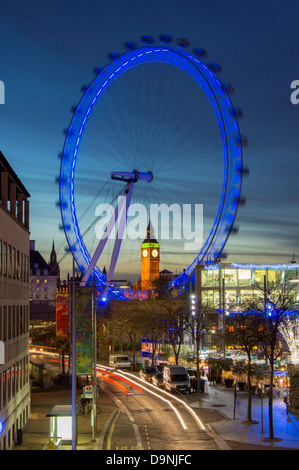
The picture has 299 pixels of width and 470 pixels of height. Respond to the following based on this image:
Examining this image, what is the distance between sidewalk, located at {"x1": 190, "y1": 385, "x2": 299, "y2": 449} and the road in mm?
1029

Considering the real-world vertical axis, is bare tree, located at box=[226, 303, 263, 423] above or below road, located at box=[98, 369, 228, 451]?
above

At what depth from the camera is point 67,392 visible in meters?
56.3

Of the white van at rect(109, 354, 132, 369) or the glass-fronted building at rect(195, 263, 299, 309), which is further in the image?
the glass-fronted building at rect(195, 263, 299, 309)

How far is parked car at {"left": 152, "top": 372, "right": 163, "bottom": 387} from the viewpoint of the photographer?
58.1m

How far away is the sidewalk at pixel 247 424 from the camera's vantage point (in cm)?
3372

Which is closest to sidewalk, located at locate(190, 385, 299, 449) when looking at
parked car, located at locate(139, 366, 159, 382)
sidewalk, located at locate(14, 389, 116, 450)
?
sidewalk, located at locate(14, 389, 116, 450)

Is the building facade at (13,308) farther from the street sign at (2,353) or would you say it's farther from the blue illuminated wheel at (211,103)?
the blue illuminated wheel at (211,103)

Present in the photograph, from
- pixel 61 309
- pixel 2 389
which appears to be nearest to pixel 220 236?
pixel 2 389

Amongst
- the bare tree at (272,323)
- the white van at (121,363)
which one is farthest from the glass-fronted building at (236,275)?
the bare tree at (272,323)

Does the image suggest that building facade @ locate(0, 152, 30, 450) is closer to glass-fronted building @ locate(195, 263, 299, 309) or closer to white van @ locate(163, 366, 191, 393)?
white van @ locate(163, 366, 191, 393)

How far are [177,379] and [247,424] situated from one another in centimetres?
1591

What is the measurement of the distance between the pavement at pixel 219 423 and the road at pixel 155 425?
1.90 feet

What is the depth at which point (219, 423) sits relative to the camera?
127ft

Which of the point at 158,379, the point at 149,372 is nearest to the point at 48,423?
the point at 158,379
